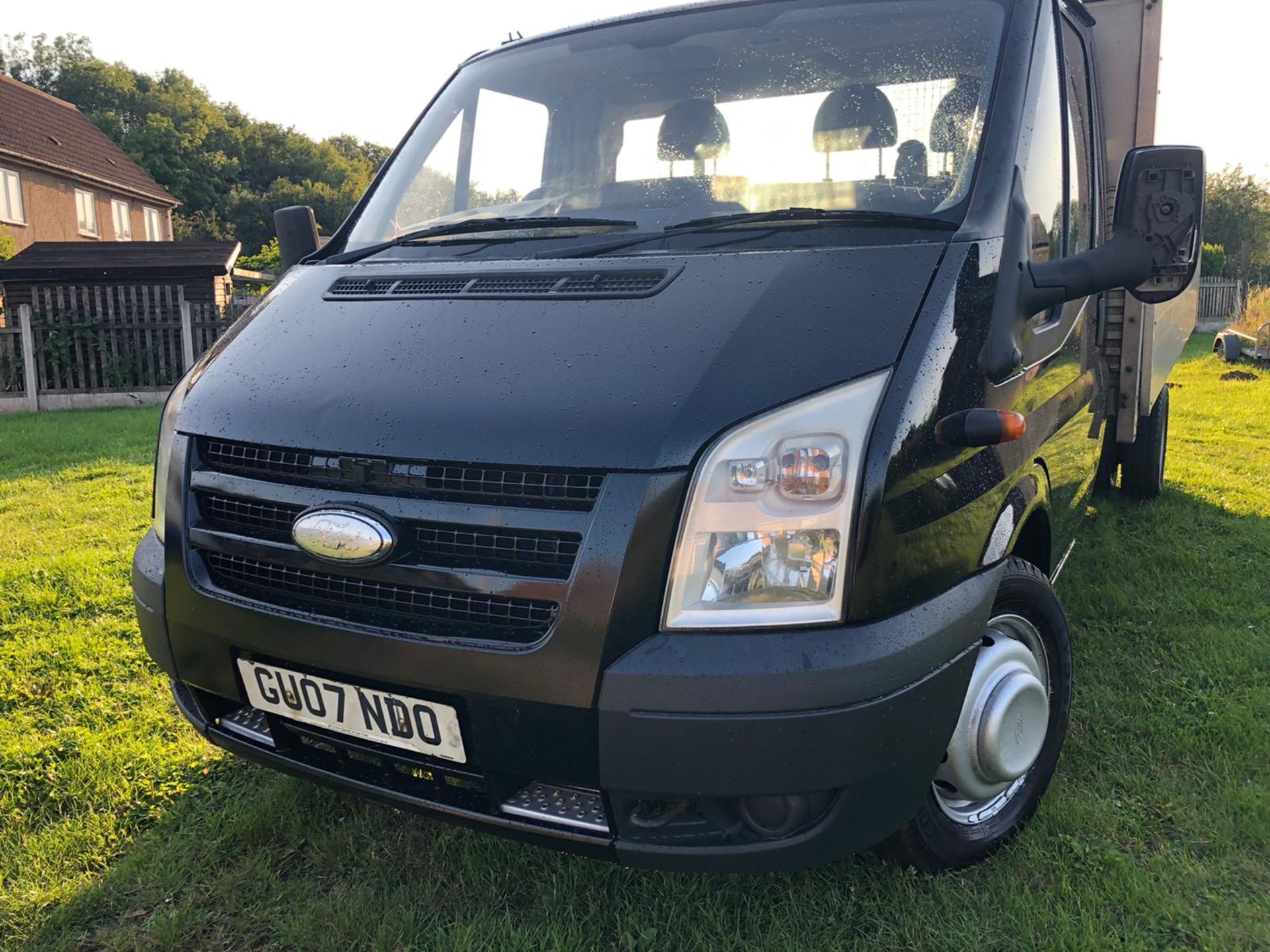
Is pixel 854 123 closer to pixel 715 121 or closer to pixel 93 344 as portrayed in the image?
pixel 715 121

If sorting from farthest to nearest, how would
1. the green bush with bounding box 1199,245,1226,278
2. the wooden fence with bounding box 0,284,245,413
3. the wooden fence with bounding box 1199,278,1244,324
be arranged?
the green bush with bounding box 1199,245,1226,278, the wooden fence with bounding box 1199,278,1244,324, the wooden fence with bounding box 0,284,245,413

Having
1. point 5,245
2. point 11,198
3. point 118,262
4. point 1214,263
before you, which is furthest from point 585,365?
point 11,198

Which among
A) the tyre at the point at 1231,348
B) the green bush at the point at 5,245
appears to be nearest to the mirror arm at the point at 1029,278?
the tyre at the point at 1231,348

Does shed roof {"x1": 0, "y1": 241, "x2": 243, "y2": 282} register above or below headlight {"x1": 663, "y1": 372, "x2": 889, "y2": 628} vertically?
above

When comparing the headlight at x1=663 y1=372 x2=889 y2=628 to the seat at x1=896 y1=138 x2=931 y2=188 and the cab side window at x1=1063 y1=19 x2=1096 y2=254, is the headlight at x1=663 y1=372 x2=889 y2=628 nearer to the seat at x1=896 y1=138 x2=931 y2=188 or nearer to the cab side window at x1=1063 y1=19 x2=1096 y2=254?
the seat at x1=896 y1=138 x2=931 y2=188

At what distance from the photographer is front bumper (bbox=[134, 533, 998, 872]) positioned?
169 centimetres

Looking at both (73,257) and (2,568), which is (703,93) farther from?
(73,257)

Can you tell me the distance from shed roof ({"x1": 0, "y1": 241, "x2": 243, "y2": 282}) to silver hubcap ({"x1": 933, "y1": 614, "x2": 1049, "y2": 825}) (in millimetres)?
16813

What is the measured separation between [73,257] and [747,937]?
19147 millimetres

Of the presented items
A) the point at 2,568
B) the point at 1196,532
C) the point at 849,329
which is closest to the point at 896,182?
the point at 849,329

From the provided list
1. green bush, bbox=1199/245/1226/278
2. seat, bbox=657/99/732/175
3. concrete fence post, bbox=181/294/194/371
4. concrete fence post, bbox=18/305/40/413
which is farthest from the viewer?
green bush, bbox=1199/245/1226/278

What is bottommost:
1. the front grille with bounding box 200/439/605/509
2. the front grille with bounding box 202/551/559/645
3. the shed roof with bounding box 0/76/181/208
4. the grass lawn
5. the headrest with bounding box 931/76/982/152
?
the grass lawn

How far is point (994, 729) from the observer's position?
83.5 inches

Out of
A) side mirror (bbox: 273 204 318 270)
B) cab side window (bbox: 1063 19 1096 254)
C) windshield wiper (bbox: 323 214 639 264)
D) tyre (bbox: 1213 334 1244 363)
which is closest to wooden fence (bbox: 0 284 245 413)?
side mirror (bbox: 273 204 318 270)
